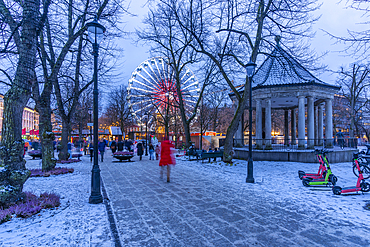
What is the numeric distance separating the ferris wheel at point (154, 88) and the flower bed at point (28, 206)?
3174cm

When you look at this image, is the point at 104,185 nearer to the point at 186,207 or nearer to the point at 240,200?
the point at 186,207

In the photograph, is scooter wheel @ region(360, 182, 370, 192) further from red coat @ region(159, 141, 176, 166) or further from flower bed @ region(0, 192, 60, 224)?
flower bed @ region(0, 192, 60, 224)

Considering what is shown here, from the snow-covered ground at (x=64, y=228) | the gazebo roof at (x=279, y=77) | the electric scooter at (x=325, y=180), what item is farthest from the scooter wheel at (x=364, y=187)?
the gazebo roof at (x=279, y=77)

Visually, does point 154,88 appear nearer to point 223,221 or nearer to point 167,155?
point 167,155

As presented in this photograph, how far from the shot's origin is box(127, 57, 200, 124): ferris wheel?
38.1 m

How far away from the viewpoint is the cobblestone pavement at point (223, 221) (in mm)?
3854

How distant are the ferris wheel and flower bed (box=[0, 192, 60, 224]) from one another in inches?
1250

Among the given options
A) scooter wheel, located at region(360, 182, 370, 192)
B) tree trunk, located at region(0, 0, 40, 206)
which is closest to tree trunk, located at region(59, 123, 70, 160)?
tree trunk, located at region(0, 0, 40, 206)

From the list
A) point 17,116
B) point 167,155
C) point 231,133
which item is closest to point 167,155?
point 167,155

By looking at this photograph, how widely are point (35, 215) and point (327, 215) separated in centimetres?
663

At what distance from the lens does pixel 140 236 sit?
13.1ft

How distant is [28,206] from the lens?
198 inches

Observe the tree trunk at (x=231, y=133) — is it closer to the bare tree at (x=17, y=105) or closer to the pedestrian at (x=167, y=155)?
the pedestrian at (x=167, y=155)

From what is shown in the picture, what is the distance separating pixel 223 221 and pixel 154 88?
36078 mm
